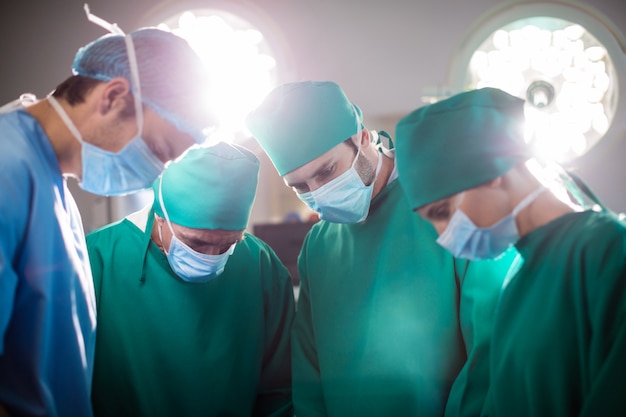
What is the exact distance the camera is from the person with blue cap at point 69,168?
3.68 ft

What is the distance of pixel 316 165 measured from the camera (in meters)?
1.59

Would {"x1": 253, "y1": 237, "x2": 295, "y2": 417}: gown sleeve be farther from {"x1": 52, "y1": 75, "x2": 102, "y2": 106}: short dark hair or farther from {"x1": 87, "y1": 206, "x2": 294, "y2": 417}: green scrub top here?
{"x1": 52, "y1": 75, "x2": 102, "y2": 106}: short dark hair

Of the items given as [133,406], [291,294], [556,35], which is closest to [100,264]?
[133,406]

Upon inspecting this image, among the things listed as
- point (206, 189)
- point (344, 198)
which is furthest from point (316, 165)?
point (206, 189)

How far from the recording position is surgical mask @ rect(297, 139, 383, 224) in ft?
5.19

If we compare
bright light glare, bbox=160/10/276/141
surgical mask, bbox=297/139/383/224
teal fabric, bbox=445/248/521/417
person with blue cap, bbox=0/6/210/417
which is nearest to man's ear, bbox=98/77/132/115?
person with blue cap, bbox=0/6/210/417

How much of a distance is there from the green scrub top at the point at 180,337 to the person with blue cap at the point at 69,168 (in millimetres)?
371

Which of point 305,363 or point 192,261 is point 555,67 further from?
point 192,261

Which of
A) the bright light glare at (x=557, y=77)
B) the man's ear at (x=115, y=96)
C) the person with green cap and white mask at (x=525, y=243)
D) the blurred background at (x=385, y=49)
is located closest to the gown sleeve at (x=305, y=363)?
the person with green cap and white mask at (x=525, y=243)

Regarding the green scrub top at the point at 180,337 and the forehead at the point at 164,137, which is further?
the green scrub top at the point at 180,337

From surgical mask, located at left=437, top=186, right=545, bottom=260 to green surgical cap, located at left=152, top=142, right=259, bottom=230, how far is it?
2.28 feet

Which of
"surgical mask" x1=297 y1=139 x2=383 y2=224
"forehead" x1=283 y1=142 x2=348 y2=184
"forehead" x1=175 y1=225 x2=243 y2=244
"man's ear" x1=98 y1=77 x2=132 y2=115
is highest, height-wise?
"man's ear" x1=98 y1=77 x2=132 y2=115

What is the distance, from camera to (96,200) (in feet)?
10.4

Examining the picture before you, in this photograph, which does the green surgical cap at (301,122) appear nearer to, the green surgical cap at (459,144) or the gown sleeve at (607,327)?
the green surgical cap at (459,144)
